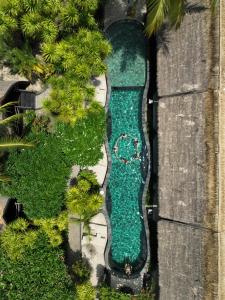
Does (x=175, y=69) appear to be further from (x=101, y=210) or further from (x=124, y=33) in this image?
(x=101, y=210)

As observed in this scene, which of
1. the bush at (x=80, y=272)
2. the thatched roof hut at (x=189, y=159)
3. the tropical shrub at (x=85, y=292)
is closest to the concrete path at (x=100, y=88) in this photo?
the thatched roof hut at (x=189, y=159)

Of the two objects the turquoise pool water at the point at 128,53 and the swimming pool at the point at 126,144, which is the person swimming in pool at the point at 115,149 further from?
the turquoise pool water at the point at 128,53

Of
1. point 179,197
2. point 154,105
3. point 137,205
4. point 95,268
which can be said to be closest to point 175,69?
point 154,105

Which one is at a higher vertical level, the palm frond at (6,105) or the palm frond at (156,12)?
the palm frond at (156,12)

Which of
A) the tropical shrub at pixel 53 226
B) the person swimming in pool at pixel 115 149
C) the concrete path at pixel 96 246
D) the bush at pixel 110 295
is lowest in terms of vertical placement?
the bush at pixel 110 295

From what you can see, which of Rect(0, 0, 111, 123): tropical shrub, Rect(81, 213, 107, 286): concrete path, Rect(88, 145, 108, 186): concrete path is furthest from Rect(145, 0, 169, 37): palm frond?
Rect(81, 213, 107, 286): concrete path

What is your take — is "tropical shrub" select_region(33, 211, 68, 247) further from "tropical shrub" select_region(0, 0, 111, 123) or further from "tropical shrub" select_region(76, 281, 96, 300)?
"tropical shrub" select_region(0, 0, 111, 123)
